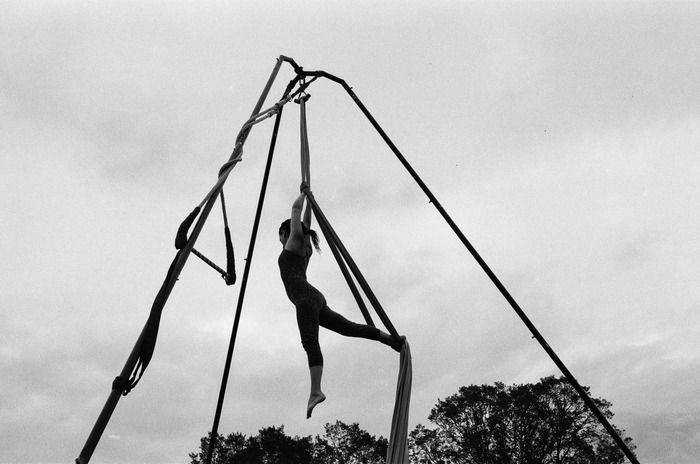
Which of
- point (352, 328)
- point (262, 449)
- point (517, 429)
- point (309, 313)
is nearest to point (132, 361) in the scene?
point (309, 313)

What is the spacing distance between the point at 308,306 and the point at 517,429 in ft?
82.5

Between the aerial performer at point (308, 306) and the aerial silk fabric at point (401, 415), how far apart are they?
0.15 m

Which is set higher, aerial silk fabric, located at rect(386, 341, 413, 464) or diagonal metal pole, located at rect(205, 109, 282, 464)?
diagonal metal pole, located at rect(205, 109, 282, 464)

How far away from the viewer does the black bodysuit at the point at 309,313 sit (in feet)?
15.5

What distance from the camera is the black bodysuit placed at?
4.71 metres

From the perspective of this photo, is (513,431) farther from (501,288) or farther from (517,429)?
(501,288)

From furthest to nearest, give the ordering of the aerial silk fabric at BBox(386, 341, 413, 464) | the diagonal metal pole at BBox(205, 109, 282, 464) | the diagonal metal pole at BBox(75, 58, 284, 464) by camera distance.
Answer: the diagonal metal pole at BBox(205, 109, 282, 464) → the aerial silk fabric at BBox(386, 341, 413, 464) → the diagonal metal pole at BBox(75, 58, 284, 464)

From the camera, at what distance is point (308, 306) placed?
4738 millimetres

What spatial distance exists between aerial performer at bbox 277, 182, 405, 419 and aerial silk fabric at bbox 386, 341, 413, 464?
0.15 meters

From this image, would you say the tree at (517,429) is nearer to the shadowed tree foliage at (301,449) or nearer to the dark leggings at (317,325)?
the shadowed tree foliage at (301,449)

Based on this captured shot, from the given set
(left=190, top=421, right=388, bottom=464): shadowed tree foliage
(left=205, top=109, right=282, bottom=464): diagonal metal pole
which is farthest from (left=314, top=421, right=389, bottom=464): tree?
(left=205, top=109, right=282, bottom=464): diagonal metal pole

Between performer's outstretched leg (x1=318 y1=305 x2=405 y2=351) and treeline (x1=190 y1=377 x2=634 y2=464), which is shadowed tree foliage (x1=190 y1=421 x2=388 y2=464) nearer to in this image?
treeline (x1=190 y1=377 x2=634 y2=464)

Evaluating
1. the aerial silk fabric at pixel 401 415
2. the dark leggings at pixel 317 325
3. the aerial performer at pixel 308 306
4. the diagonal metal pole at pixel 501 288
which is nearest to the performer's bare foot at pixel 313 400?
the aerial performer at pixel 308 306

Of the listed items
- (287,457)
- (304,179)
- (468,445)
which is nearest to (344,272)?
(304,179)
